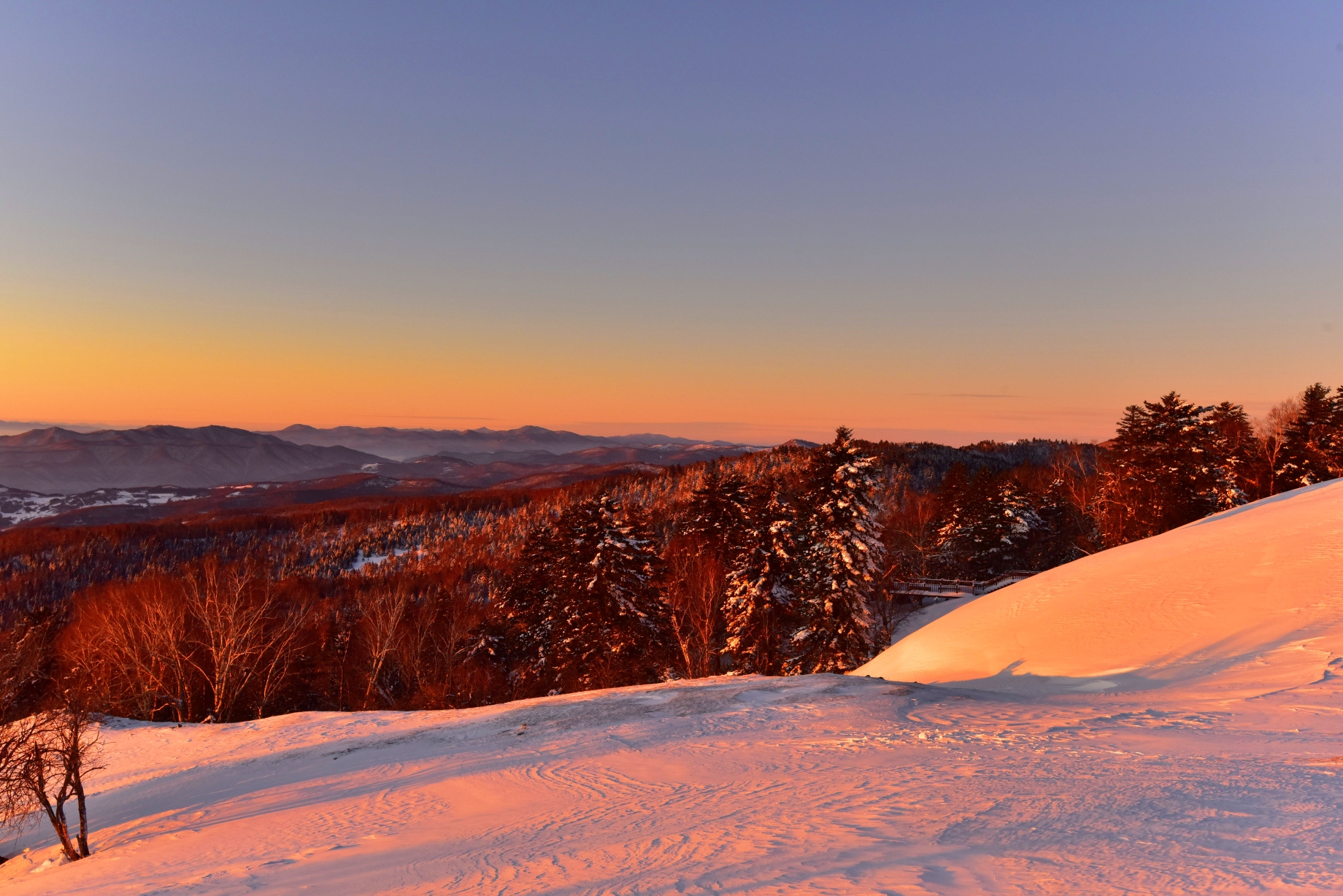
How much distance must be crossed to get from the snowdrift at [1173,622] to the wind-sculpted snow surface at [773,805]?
2745mm

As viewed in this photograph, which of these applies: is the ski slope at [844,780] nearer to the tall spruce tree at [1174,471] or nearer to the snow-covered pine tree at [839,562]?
the snow-covered pine tree at [839,562]

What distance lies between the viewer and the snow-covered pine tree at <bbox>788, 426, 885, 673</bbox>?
31.4 m

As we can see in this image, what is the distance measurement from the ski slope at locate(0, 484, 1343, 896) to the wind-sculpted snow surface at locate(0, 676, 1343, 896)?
0.18 ft

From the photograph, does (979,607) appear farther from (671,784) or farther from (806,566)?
(671,784)

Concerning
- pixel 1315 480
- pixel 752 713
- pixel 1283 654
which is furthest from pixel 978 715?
pixel 1315 480

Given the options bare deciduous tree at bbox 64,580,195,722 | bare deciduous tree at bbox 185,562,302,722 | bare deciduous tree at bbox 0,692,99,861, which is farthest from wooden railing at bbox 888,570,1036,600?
bare deciduous tree at bbox 64,580,195,722

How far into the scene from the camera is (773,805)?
28.3 ft

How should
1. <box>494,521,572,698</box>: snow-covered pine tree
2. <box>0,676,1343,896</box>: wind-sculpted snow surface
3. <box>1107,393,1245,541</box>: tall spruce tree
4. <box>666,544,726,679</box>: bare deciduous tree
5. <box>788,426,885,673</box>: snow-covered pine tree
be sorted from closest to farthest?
<box>0,676,1343,896</box>: wind-sculpted snow surface → <box>788,426,885,673</box>: snow-covered pine tree → <box>666,544,726,679</box>: bare deciduous tree → <box>494,521,572,698</box>: snow-covered pine tree → <box>1107,393,1245,541</box>: tall spruce tree

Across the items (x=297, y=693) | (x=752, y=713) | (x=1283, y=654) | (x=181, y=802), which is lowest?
(x=297, y=693)

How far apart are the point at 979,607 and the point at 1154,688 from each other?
38.5 feet

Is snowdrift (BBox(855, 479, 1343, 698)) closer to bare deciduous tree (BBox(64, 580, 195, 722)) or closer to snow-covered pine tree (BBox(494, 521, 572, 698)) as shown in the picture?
snow-covered pine tree (BBox(494, 521, 572, 698))

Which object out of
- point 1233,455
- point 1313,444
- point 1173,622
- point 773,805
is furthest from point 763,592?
point 1313,444

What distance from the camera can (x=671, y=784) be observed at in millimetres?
10352

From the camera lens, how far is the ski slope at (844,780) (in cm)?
657
